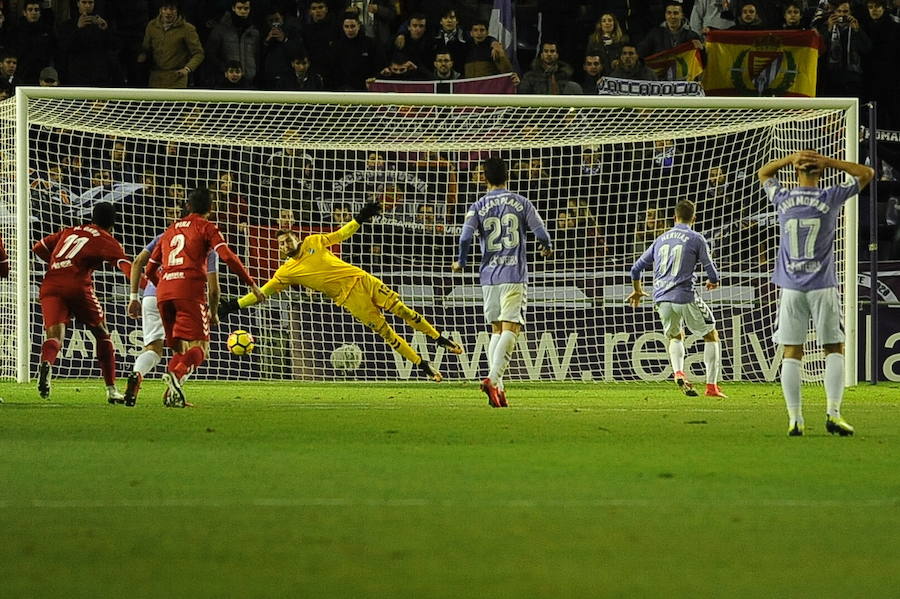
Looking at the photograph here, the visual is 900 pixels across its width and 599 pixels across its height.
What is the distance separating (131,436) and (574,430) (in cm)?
289

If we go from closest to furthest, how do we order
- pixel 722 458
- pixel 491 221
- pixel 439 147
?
pixel 722 458 → pixel 491 221 → pixel 439 147

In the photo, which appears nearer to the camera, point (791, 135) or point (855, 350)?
point (855, 350)

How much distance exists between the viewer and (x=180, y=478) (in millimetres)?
6895

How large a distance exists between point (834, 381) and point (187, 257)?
5428mm

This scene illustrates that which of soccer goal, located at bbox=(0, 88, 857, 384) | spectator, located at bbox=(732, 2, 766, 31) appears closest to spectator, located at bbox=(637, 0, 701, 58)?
spectator, located at bbox=(732, 2, 766, 31)

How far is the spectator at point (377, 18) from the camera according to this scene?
20109 mm

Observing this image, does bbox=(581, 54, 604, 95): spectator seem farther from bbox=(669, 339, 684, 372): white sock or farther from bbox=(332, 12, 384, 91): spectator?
bbox=(669, 339, 684, 372): white sock

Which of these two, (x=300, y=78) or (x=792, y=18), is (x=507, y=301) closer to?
(x=300, y=78)

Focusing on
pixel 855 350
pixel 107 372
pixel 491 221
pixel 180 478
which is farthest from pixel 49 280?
pixel 855 350

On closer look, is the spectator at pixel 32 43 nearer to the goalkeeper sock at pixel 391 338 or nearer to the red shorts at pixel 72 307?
the goalkeeper sock at pixel 391 338

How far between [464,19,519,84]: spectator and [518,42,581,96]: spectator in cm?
30

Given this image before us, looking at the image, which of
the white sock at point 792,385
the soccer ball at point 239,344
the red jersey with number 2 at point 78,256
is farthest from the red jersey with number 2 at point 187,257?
the white sock at point 792,385

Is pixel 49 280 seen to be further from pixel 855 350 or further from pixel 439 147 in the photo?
pixel 855 350

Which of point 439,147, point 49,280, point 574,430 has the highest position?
point 439,147
